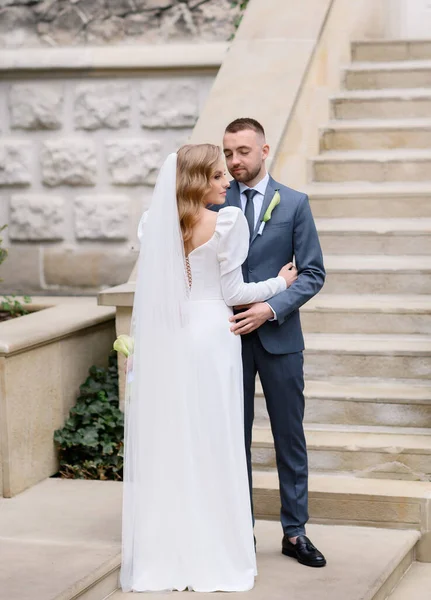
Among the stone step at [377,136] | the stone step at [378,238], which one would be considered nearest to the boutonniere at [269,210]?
the stone step at [378,238]

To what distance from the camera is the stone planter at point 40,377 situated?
6059mm

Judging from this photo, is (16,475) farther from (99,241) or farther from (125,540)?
(99,241)

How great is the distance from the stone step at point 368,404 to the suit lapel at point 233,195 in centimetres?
141

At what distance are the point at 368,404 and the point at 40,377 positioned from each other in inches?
64.7

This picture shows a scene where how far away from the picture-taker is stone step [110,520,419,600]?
15.6 ft

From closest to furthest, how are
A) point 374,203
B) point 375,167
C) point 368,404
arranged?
point 368,404
point 374,203
point 375,167

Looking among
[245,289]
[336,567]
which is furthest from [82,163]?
[336,567]

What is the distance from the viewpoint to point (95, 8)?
843cm

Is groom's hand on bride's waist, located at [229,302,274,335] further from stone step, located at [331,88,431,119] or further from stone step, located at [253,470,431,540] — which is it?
stone step, located at [331,88,431,119]

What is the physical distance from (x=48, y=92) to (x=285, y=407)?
406 centimetres

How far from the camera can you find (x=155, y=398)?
4836 mm

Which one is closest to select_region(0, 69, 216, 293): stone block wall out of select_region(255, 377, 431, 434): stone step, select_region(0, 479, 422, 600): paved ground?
select_region(255, 377, 431, 434): stone step

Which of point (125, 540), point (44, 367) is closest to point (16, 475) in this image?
point (44, 367)

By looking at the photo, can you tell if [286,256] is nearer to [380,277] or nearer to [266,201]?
[266,201]
